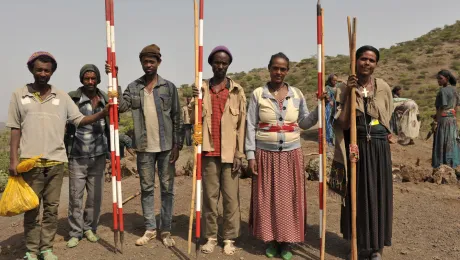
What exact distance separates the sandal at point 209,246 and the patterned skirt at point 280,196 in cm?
54

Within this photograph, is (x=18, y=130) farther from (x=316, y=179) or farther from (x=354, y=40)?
(x=316, y=179)

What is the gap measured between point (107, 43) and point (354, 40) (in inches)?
96.1

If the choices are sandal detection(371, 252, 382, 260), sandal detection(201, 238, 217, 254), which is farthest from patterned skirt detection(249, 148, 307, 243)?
sandal detection(371, 252, 382, 260)

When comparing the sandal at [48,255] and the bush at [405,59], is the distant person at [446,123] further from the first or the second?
the bush at [405,59]

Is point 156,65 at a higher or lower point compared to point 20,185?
higher

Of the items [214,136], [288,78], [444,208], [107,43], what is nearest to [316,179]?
[444,208]

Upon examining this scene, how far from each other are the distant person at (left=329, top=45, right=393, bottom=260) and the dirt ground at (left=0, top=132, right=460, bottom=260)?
330 millimetres

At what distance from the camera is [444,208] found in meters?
5.16

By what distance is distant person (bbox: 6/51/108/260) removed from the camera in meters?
3.22

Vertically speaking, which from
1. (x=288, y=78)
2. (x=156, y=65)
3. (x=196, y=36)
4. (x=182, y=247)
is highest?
(x=288, y=78)

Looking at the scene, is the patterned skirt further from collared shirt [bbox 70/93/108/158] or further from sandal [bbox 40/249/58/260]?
sandal [bbox 40/249/58/260]

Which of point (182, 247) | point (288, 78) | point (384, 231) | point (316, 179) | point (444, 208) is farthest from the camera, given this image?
point (288, 78)

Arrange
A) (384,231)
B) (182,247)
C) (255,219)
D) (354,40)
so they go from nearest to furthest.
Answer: (354,40) → (384,231) → (255,219) → (182,247)

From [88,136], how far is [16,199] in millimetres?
975
